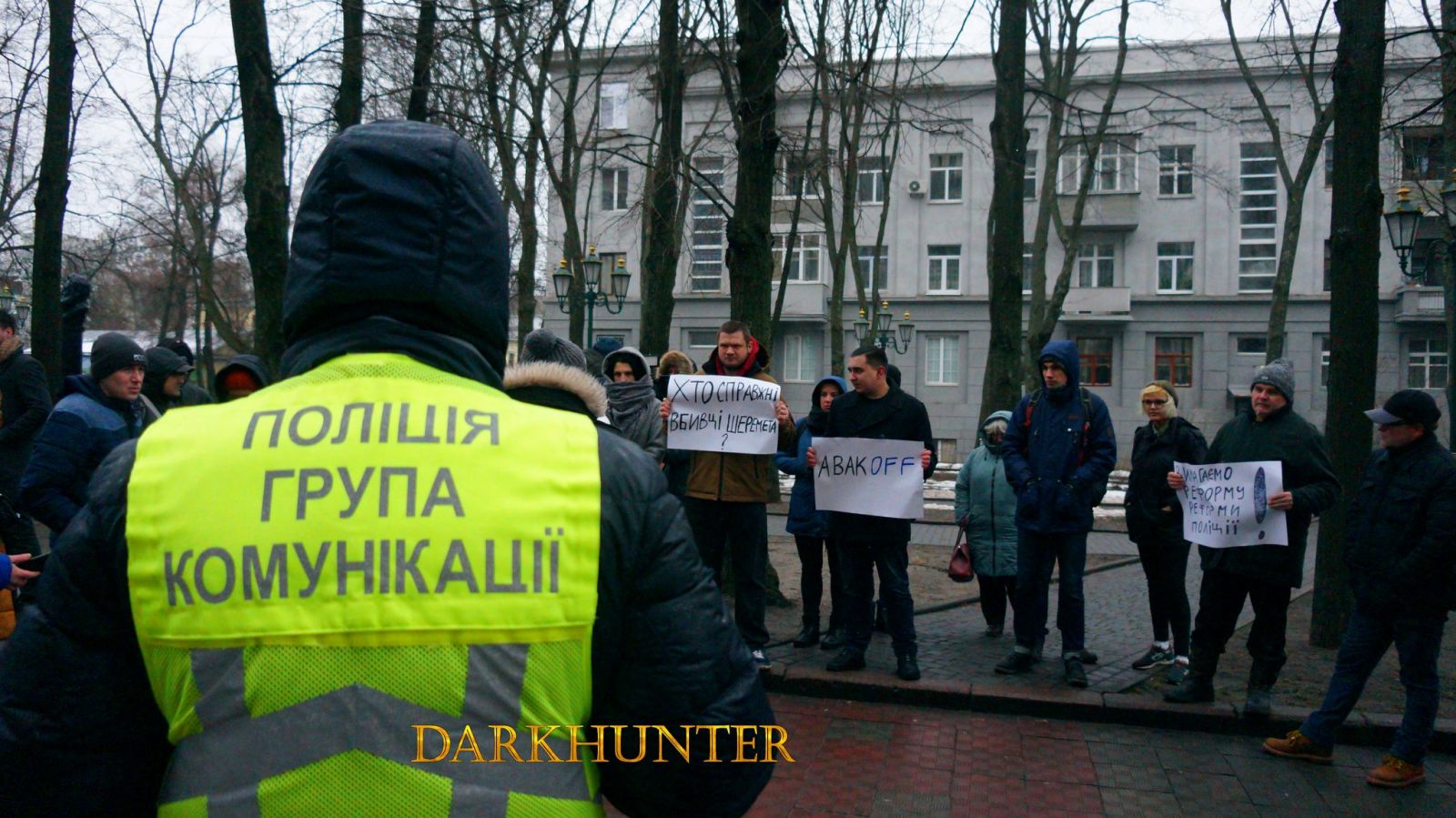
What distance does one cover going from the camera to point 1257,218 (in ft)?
140

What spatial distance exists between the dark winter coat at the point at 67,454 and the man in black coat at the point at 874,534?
4.24m

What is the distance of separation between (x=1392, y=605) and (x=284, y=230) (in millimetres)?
8557

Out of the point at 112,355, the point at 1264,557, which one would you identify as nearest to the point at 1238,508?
the point at 1264,557

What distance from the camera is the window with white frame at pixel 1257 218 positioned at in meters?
42.4

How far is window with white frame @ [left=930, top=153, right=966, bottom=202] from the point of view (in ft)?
147

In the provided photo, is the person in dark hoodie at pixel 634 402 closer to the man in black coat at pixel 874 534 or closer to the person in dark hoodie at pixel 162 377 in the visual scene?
the man in black coat at pixel 874 534

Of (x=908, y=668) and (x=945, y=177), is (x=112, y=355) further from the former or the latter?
(x=945, y=177)

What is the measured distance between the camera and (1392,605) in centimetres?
561

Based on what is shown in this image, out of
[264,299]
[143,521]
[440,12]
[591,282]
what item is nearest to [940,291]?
[591,282]

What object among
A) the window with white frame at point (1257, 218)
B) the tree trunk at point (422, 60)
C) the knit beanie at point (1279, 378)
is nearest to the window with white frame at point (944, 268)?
the window with white frame at point (1257, 218)

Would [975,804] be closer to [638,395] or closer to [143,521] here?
[638,395]

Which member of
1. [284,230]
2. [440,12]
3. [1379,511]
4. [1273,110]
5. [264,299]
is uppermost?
[1273,110]

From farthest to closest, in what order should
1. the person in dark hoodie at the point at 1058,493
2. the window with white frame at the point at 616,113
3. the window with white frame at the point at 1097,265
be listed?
the window with white frame at the point at 1097,265, the window with white frame at the point at 616,113, the person in dark hoodie at the point at 1058,493

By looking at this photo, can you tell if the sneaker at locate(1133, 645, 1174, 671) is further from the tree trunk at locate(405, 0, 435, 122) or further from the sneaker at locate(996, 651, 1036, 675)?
the tree trunk at locate(405, 0, 435, 122)
